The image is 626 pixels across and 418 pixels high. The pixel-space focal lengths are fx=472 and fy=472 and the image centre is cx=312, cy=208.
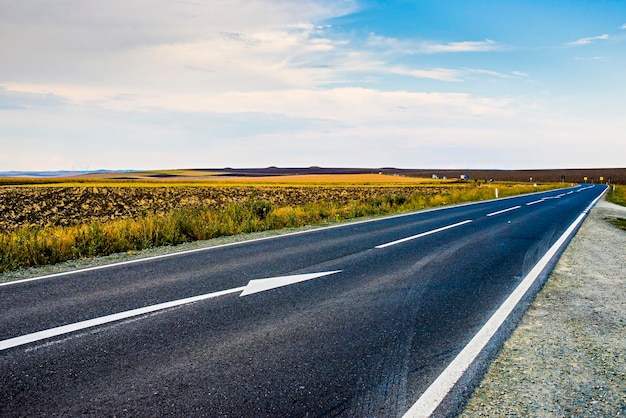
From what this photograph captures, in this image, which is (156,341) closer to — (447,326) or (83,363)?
(83,363)

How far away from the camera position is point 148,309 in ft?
18.3

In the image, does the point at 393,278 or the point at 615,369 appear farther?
the point at 393,278

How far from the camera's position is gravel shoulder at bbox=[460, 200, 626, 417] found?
11.5 feet

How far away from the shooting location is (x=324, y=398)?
138 inches

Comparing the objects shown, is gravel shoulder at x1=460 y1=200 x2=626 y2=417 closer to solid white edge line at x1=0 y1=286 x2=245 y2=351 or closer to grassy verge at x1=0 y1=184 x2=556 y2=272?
solid white edge line at x1=0 y1=286 x2=245 y2=351

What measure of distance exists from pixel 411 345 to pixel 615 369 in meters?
1.78

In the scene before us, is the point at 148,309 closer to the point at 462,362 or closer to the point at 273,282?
the point at 273,282

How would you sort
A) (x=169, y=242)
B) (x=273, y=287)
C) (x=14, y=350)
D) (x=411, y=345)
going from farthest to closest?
1. (x=169, y=242)
2. (x=273, y=287)
3. (x=411, y=345)
4. (x=14, y=350)

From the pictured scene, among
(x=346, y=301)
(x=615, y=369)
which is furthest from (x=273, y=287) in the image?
(x=615, y=369)

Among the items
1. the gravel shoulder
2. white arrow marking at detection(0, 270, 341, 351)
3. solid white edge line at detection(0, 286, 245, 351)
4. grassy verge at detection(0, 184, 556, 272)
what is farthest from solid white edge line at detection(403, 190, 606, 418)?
grassy verge at detection(0, 184, 556, 272)

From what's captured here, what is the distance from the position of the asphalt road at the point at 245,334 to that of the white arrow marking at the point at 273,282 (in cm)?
6

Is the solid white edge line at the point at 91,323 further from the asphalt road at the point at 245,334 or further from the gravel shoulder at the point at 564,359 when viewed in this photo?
the gravel shoulder at the point at 564,359

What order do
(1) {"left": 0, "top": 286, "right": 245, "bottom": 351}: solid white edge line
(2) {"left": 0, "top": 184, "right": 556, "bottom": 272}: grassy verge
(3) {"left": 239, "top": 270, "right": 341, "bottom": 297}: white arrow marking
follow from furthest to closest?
(2) {"left": 0, "top": 184, "right": 556, "bottom": 272}: grassy verge, (3) {"left": 239, "top": 270, "right": 341, "bottom": 297}: white arrow marking, (1) {"left": 0, "top": 286, "right": 245, "bottom": 351}: solid white edge line

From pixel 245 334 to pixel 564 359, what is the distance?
307cm
